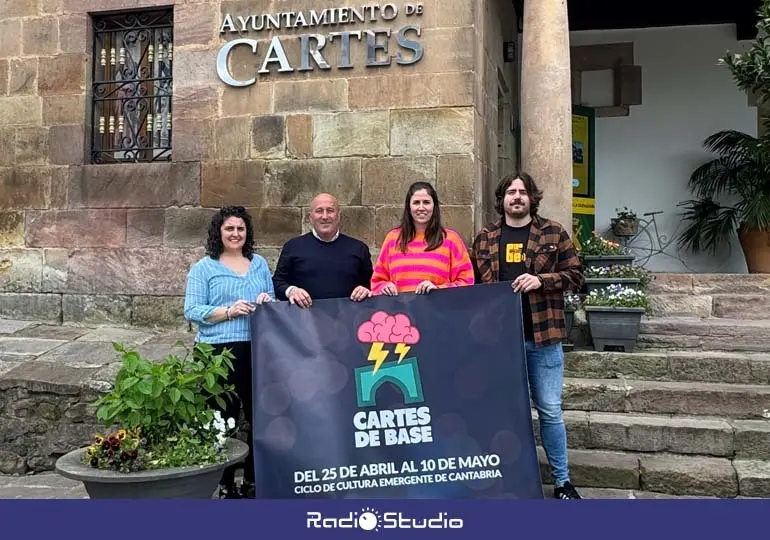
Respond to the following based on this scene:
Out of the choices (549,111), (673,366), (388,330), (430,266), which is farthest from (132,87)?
(673,366)

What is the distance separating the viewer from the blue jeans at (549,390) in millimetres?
3568

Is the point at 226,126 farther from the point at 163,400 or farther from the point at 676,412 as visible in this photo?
the point at 676,412

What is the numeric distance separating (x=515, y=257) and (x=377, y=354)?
0.86 metres

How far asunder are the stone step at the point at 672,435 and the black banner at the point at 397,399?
109 cm

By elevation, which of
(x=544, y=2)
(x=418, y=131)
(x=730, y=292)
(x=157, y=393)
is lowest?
(x=157, y=393)

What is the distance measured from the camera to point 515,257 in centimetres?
361

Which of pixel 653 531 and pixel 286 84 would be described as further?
pixel 286 84

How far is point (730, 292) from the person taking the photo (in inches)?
257

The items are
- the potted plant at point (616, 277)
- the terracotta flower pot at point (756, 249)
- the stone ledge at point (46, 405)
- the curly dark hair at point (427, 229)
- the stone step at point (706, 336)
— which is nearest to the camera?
the curly dark hair at point (427, 229)

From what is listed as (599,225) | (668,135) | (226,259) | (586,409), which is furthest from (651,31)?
(226,259)

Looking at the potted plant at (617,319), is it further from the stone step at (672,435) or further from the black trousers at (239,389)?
the black trousers at (239,389)

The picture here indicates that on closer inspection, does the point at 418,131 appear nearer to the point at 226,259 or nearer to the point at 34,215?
the point at 226,259

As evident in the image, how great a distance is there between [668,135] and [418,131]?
15.1 ft

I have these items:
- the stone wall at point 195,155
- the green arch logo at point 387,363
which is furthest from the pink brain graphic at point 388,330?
the stone wall at point 195,155
